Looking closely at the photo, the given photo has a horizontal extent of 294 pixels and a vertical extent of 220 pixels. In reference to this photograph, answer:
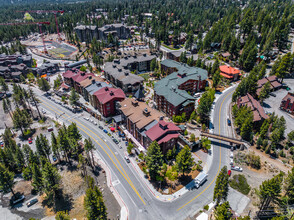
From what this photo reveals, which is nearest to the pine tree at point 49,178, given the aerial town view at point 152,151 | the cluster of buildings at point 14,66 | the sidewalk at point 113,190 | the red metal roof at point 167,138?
the aerial town view at point 152,151

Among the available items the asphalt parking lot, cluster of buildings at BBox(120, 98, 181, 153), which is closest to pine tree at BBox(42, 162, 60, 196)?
cluster of buildings at BBox(120, 98, 181, 153)

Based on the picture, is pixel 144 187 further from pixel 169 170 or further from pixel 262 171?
pixel 262 171

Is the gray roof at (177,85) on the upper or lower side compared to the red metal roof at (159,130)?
upper

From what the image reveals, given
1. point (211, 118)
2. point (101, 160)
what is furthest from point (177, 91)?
point (101, 160)

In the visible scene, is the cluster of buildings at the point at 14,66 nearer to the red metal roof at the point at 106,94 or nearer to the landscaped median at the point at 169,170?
the red metal roof at the point at 106,94

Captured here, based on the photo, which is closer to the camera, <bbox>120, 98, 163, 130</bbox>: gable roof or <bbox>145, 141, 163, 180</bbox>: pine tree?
<bbox>145, 141, 163, 180</bbox>: pine tree

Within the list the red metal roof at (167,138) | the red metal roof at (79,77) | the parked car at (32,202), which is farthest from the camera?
the red metal roof at (79,77)

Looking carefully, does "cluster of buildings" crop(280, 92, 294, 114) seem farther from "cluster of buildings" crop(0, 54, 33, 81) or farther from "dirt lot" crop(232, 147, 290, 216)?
"cluster of buildings" crop(0, 54, 33, 81)
